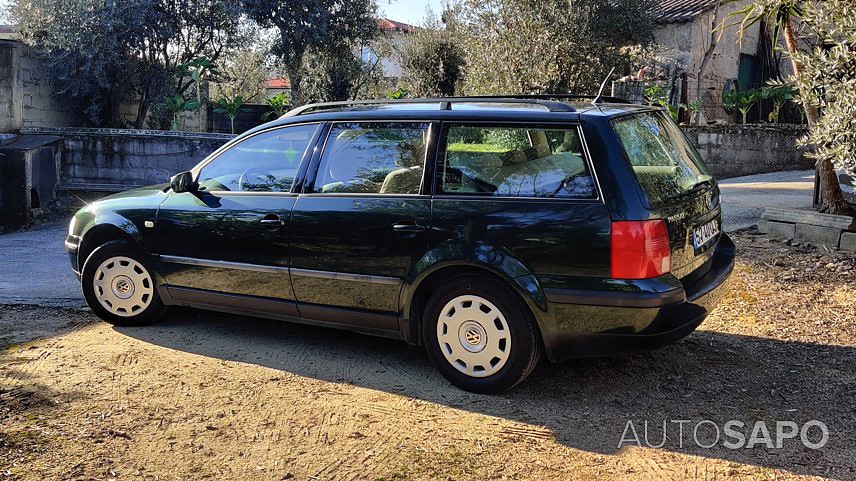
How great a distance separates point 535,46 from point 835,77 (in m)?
6.33

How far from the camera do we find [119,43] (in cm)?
1317

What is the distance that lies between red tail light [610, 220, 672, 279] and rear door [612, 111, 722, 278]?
12 cm

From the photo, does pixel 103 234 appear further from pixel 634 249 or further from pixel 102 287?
pixel 634 249

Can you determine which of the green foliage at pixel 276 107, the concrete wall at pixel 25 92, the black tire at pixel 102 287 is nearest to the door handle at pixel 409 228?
the black tire at pixel 102 287

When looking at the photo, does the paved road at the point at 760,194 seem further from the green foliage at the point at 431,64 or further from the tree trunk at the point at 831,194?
the green foliage at the point at 431,64

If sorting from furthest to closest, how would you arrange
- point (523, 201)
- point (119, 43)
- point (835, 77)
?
point (119, 43), point (835, 77), point (523, 201)

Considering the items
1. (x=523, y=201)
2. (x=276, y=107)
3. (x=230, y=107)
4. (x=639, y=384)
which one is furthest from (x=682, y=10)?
(x=523, y=201)

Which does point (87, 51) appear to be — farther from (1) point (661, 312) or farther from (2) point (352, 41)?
(1) point (661, 312)

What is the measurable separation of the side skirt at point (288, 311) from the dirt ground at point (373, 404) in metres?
0.26

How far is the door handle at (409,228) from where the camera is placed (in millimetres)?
4330

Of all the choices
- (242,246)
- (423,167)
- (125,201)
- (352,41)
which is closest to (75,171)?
A: (352,41)

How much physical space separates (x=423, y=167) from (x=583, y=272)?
1.16m

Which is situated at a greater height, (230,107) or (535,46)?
(535,46)

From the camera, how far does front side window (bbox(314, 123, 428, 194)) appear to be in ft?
14.8
